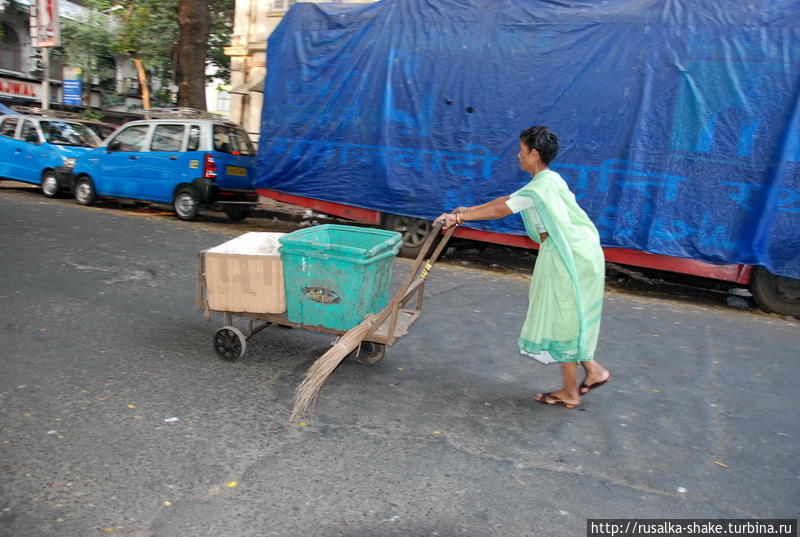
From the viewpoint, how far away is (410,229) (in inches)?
367

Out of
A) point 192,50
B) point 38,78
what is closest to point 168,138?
point 192,50

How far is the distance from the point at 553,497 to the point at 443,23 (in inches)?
281

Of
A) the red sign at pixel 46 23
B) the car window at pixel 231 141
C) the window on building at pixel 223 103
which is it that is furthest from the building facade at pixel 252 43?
the window on building at pixel 223 103

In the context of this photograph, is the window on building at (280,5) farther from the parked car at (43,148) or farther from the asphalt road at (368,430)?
the asphalt road at (368,430)

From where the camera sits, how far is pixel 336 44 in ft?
30.9

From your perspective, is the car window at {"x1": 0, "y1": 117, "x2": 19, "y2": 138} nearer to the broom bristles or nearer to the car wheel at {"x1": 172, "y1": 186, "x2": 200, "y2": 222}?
the car wheel at {"x1": 172, "y1": 186, "x2": 200, "y2": 222}

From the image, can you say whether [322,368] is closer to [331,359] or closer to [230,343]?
[331,359]

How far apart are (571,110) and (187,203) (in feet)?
21.8

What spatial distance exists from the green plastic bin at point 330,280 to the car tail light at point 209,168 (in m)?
6.94

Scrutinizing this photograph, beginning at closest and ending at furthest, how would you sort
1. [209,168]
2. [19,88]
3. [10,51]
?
[209,168] → [19,88] → [10,51]

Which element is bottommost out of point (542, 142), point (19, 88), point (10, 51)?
point (19, 88)

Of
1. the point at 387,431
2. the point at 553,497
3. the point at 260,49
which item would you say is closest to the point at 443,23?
the point at 387,431

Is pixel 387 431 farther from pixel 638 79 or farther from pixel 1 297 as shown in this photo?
pixel 638 79

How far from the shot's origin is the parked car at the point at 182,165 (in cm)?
1077
